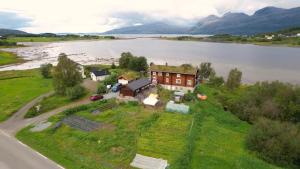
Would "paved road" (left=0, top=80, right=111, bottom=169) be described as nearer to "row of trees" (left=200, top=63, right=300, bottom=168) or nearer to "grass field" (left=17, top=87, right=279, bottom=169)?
"grass field" (left=17, top=87, right=279, bottom=169)

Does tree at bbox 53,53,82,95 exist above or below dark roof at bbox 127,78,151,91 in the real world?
above

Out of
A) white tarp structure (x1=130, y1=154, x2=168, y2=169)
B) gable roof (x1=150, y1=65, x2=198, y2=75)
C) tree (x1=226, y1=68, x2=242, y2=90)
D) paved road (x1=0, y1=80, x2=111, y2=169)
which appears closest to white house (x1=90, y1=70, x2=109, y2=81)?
gable roof (x1=150, y1=65, x2=198, y2=75)

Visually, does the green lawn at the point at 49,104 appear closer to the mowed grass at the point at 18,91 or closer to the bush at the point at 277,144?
the mowed grass at the point at 18,91

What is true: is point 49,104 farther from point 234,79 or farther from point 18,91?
point 234,79

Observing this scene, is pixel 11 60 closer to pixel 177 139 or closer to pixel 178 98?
pixel 178 98

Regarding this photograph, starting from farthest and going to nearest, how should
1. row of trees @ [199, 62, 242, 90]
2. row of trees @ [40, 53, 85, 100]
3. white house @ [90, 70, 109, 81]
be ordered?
white house @ [90, 70, 109, 81], row of trees @ [199, 62, 242, 90], row of trees @ [40, 53, 85, 100]

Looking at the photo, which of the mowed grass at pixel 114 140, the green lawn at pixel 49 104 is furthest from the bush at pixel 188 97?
the green lawn at pixel 49 104

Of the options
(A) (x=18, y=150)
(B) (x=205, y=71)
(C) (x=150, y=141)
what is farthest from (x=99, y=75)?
(C) (x=150, y=141)
